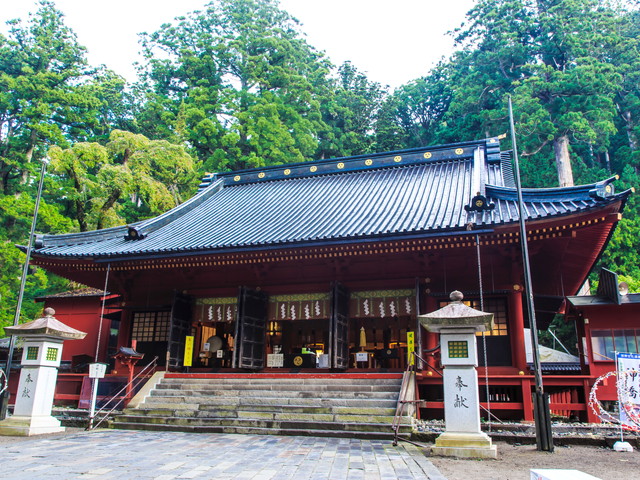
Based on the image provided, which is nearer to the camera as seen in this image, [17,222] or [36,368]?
[36,368]

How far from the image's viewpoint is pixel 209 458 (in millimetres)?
7637

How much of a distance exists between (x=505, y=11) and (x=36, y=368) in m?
44.6

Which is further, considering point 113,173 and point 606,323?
point 113,173

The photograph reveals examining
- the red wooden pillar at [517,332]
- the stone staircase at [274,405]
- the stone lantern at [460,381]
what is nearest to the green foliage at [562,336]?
the red wooden pillar at [517,332]

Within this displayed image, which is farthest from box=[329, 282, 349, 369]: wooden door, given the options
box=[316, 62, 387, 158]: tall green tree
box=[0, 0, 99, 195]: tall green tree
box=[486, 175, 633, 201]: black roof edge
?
box=[316, 62, 387, 158]: tall green tree

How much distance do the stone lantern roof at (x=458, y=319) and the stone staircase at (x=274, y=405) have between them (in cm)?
254

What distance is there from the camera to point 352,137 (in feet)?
139

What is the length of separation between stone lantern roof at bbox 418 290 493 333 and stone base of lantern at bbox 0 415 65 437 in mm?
8668

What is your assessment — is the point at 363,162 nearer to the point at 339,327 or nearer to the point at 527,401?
the point at 339,327

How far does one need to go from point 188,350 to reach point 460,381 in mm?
9871

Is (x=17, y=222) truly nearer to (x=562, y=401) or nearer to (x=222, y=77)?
(x=222, y=77)

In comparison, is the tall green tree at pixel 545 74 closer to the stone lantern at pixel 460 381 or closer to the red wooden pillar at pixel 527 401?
the red wooden pillar at pixel 527 401

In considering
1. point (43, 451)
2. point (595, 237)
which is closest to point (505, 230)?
point (595, 237)

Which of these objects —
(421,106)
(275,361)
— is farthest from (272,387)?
(421,106)
